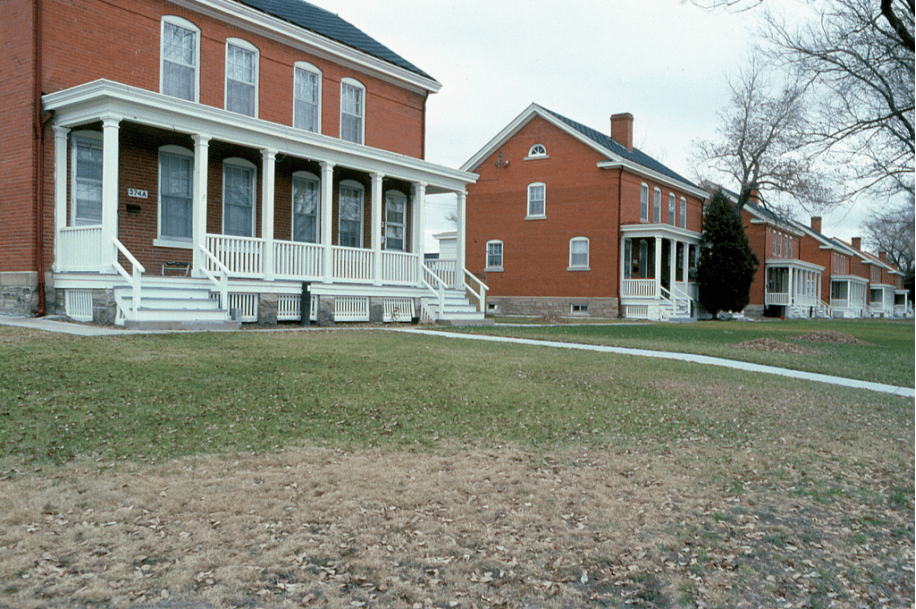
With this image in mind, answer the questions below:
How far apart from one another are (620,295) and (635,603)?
91.6 ft

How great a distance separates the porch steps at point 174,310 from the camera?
1252cm

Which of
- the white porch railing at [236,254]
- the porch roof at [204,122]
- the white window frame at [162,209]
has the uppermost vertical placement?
the porch roof at [204,122]

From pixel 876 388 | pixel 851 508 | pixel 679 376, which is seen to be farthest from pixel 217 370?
pixel 876 388

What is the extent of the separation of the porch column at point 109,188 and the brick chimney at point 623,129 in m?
26.0

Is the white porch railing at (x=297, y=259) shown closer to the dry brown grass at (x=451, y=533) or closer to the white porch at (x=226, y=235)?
the white porch at (x=226, y=235)

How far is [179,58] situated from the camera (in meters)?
16.3

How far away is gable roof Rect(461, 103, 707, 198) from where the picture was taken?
1188 inches

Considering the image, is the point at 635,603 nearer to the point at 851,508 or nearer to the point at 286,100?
the point at 851,508

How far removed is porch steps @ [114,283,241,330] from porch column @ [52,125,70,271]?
2323 mm

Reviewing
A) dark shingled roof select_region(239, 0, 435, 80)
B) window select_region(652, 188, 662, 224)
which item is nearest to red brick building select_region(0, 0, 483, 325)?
dark shingled roof select_region(239, 0, 435, 80)

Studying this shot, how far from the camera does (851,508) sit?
4664mm

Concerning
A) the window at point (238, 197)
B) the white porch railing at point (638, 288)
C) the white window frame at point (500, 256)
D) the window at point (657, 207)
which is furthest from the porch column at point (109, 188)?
the window at point (657, 207)

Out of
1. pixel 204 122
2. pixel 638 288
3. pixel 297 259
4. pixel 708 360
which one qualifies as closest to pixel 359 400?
pixel 708 360

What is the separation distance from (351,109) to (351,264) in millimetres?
5146
